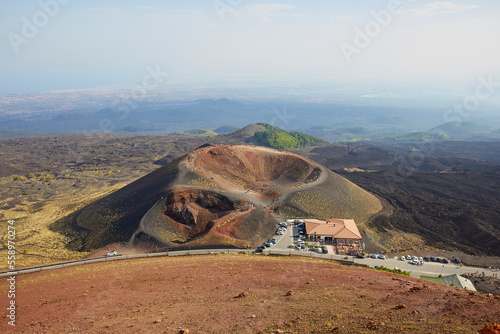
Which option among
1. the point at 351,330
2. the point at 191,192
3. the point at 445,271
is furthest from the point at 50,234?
the point at 445,271

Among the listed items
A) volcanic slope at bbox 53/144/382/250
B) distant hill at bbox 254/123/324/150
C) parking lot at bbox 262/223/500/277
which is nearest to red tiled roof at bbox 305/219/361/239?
parking lot at bbox 262/223/500/277

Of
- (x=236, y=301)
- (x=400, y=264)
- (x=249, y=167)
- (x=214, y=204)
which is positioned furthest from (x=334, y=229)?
(x=249, y=167)

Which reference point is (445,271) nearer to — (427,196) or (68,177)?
(427,196)

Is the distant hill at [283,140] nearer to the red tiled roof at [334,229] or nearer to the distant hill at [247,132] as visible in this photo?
the distant hill at [247,132]

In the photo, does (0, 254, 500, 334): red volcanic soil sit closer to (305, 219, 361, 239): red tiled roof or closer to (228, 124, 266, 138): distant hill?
(305, 219, 361, 239): red tiled roof

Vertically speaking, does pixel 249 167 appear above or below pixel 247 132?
below

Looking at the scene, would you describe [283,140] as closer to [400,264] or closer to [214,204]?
[214,204]

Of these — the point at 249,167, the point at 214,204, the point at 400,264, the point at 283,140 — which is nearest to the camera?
the point at 400,264
